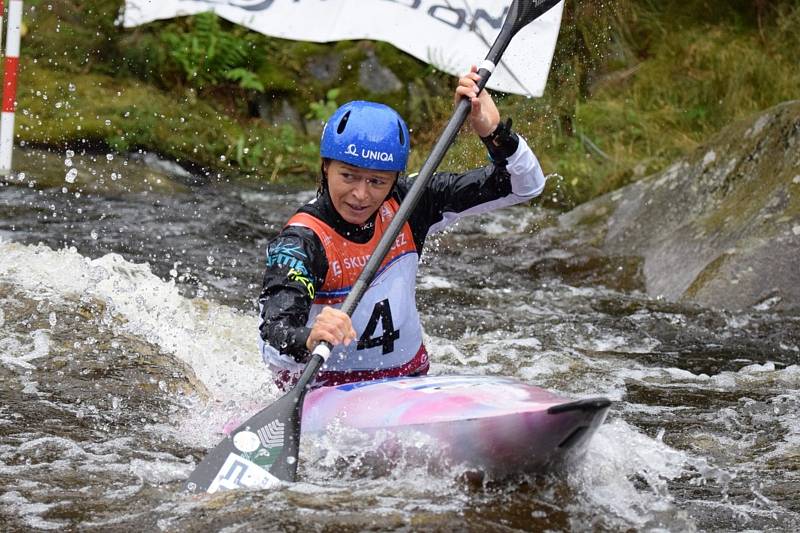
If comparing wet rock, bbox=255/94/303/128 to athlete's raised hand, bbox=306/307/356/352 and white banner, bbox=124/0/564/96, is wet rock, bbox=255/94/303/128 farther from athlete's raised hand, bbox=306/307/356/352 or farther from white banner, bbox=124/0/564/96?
athlete's raised hand, bbox=306/307/356/352

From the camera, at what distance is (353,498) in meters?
3.40

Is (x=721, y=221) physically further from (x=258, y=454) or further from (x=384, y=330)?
(x=258, y=454)

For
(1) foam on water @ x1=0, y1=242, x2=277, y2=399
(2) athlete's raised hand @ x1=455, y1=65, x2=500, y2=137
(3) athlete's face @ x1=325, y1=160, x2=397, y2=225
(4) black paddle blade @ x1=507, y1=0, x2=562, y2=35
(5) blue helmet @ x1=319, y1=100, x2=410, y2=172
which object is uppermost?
(4) black paddle blade @ x1=507, y1=0, x2=562, y2=35

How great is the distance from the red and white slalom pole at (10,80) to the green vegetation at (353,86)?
1360mm

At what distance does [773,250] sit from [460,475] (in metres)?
3.80

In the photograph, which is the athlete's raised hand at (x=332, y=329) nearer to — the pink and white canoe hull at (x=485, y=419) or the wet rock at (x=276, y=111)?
the pink and white canoe hull at (x=485, y=419)

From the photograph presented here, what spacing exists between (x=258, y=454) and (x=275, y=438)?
0.26ft

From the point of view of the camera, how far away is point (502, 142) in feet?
14.3

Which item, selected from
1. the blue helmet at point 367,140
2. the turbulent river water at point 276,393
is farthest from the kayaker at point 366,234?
the turbulent river water at point 276,393

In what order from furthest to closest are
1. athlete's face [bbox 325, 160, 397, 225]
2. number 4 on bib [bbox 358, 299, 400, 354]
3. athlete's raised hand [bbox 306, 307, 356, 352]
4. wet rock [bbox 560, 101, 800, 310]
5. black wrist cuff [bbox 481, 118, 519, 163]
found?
wet rock [bbox 560, 101, 800, 310] → black wrist cuff [bbox 481, 118, 519, 163] → number 4 on bib [bbox 358, 299, 400, 354] → athlete's face [bbox 325, 160, 397, 225] → athlete's raised hand [bbox 306, 307, 356, 352]

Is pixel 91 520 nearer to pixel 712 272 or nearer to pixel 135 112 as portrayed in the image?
pixel 712 272

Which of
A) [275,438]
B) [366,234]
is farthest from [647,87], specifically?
[275,438]

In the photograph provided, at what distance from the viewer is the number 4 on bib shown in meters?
4.23

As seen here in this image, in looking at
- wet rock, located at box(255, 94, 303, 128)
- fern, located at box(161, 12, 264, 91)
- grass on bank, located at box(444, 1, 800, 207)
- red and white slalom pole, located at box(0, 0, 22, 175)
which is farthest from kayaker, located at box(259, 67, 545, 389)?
fern, located at box(161, 12, 264, 91)
